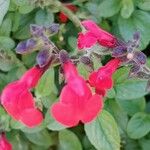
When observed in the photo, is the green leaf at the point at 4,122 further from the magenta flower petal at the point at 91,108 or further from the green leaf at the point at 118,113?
the magenta flower petal at the point at 91,108

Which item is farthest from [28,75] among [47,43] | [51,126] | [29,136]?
Answer: [29,136]

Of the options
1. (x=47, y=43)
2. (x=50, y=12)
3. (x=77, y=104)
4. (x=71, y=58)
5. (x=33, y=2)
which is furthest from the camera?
(x=50, y=12)

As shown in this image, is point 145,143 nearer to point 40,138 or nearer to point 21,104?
point 40,138

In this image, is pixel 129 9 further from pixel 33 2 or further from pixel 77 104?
pixel 77 104

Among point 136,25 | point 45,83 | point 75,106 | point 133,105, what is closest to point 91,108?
point 75,106

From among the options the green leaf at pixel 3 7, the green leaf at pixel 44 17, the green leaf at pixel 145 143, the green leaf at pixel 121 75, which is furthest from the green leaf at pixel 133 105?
the green leaf at pixel 3 7

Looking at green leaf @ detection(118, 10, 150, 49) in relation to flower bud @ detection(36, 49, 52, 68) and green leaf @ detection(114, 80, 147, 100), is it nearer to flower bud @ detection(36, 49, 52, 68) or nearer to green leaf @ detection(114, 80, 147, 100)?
green leaf @ detection(114, 80, 147, 100)

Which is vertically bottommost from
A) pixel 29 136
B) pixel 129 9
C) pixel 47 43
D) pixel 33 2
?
pixel 29 136
